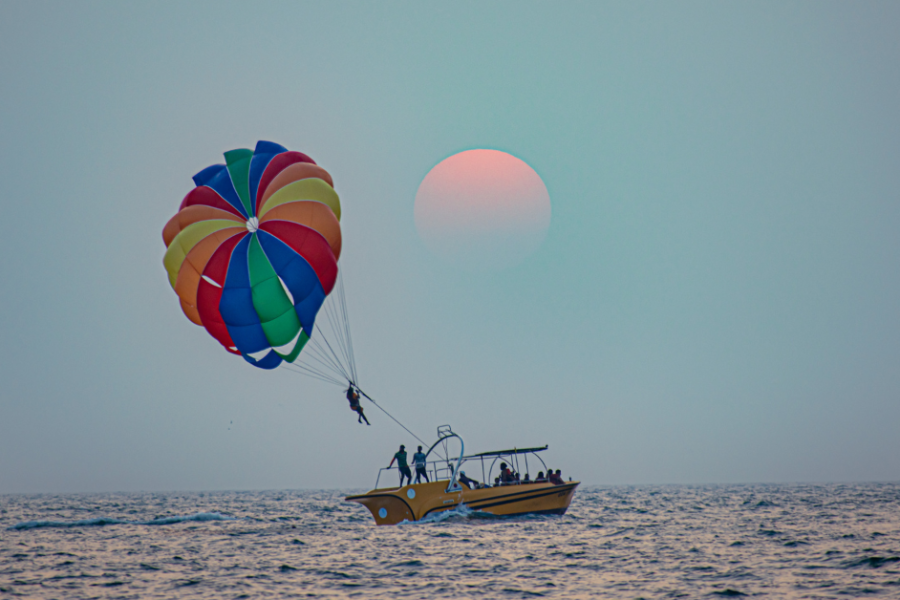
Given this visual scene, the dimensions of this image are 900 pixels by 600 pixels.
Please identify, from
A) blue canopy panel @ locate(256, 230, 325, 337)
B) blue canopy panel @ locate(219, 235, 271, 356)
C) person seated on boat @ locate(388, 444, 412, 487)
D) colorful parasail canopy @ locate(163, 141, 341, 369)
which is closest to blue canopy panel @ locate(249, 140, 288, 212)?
colorful parasail canopy @ locate(163, 141, 341, 369)

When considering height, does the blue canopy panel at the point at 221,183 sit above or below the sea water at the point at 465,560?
above

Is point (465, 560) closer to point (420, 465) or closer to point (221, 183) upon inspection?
point (420, 465)

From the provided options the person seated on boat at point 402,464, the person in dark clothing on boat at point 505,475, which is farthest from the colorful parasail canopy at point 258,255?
the person in dark clothing on boat at point 505,475

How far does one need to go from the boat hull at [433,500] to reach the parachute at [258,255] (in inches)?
235

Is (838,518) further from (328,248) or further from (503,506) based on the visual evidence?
(328,248)

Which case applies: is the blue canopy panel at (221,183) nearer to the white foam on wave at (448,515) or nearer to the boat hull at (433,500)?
the boat hull at (433,500)

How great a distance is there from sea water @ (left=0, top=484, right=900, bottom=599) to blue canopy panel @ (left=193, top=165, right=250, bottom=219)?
9.12 meters

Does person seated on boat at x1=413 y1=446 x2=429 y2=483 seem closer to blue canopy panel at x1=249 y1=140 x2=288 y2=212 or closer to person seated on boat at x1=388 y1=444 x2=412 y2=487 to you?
person seated on boat at x1=388 y1=444 x2=412 y2=487

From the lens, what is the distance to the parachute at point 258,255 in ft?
66.5

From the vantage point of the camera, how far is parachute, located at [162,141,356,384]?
20.3 meters

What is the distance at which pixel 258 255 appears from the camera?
20.4m

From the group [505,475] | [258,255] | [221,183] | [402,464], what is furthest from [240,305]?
[505,475]

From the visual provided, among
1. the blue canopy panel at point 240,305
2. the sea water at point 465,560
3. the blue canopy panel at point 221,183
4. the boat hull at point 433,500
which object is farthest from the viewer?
the boat hull at point 433,500

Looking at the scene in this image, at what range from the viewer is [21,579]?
50.9ft
